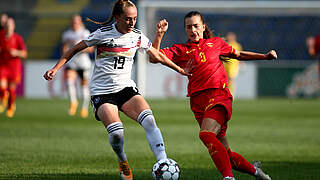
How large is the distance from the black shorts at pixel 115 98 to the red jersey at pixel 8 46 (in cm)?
997

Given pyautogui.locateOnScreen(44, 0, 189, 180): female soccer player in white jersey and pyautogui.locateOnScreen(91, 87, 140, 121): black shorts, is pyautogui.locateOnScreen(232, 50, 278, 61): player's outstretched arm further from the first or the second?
pyautogui.locateOnScreen(91, 87, 140, 121): black shorts

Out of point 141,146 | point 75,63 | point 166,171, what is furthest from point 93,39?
point 75,63

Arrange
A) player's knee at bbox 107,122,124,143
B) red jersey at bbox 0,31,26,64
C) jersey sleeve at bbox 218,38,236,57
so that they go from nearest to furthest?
1. player's knee at bbox 107,122,124,143
2. jersey sleeve at bbox 218,38,236,57
3. red jersey at bbox 0,31,26,64

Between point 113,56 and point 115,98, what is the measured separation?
44 cm

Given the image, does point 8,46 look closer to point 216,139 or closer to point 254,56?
point 254,56

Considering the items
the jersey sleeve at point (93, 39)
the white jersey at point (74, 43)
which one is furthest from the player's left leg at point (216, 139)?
the white jersey at point (74, 43)

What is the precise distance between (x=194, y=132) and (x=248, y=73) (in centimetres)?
1320

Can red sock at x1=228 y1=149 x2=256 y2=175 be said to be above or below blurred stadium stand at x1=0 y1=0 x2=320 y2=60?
above

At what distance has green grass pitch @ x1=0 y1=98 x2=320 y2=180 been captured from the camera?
736 centimetres

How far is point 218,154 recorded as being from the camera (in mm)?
5969

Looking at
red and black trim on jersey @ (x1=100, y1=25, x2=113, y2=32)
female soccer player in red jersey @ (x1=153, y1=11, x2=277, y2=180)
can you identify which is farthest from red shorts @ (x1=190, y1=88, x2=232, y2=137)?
red and black trim on jersey @ (x1=100, y1=25, x2=113, y2=32)

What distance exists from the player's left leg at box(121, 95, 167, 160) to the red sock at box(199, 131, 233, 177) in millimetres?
518

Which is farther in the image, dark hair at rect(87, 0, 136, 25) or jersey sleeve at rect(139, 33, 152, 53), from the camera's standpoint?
jersey sleeve at rect(139, 33, 152, 53)

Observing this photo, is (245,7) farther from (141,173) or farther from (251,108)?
(141,173)
